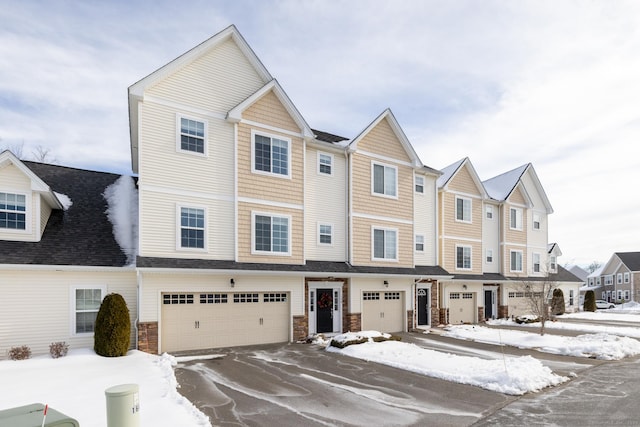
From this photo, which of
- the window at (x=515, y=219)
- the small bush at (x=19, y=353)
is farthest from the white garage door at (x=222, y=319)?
the window at (x=515, y=219)

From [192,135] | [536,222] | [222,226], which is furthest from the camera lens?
[536,222]

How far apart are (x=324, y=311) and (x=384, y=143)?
29.5 feet

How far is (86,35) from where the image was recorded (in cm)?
1430

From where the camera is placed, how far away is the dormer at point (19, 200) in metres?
13.3

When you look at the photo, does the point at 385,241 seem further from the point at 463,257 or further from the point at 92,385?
the point at 92,385

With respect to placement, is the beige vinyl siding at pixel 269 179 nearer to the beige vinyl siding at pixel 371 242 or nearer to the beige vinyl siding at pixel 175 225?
the beige vinyl siding at pixel 175 225

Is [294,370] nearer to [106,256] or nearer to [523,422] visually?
[523,422]

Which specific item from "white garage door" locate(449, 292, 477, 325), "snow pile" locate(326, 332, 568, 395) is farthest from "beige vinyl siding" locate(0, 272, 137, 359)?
"white garage door" locate(449, 292, 477, 325)

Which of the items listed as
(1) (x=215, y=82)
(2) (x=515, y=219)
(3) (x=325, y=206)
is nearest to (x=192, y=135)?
(1) (x=215, y=82)

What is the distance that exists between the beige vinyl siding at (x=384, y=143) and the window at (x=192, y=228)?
8664 millimetres

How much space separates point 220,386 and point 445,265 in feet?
59.0

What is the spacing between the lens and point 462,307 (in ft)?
83.8

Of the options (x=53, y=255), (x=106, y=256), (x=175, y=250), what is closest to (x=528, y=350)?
(x=175, y=250)

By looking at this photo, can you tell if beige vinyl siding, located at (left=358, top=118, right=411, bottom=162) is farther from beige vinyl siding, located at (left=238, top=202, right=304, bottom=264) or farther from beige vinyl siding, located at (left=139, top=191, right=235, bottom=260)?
beige vinyl siding, located at (left=139, top=191, right=235, bottom=260)
